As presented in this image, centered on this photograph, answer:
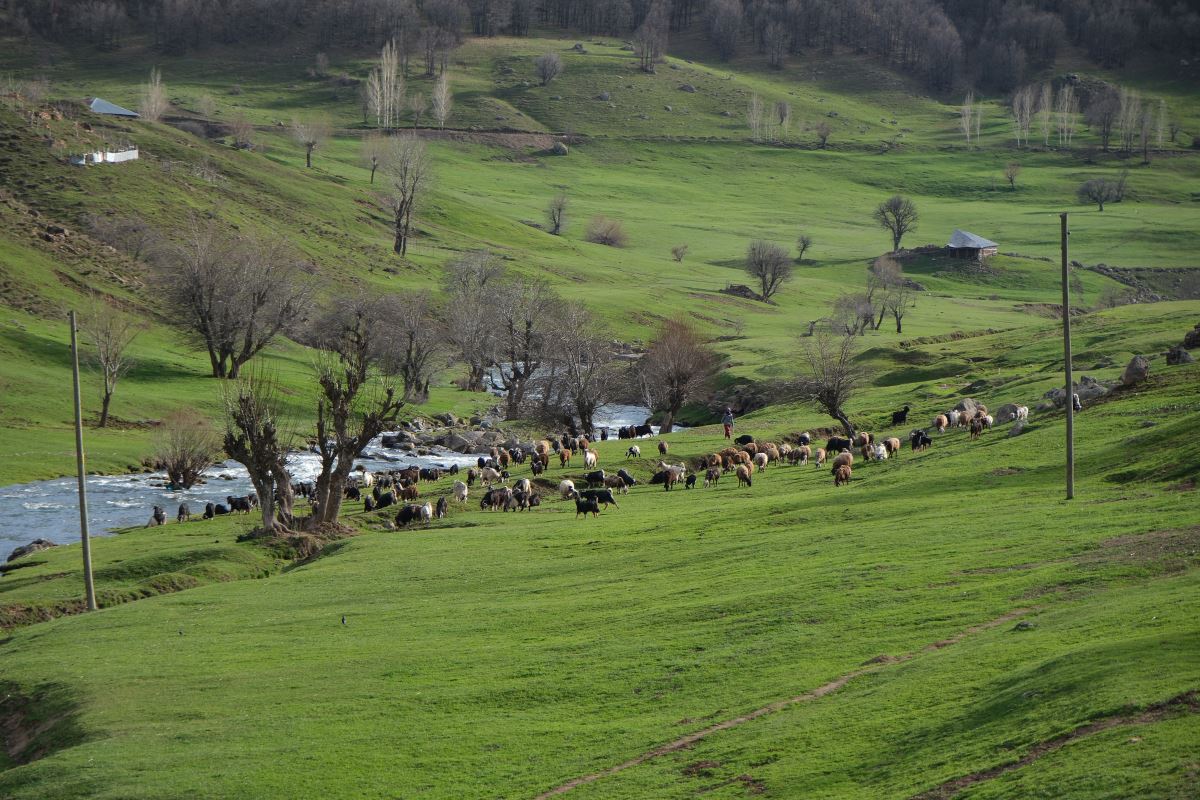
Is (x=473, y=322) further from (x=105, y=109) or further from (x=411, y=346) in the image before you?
(x=105, y=109)

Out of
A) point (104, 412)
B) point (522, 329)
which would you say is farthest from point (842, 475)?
point (104, 412)

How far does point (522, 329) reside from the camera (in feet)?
328

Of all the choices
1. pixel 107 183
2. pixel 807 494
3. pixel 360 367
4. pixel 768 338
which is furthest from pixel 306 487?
pixel 107 183

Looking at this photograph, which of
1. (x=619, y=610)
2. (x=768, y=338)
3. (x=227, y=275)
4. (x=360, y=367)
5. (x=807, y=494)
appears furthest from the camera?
(x=768, y=338)

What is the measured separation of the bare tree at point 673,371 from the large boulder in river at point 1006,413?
3028 cm

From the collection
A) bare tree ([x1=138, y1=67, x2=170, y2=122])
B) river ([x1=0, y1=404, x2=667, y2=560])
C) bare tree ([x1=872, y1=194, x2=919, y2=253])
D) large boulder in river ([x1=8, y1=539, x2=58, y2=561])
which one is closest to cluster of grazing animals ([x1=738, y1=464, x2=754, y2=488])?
river ([x1=0, y1=404, x2=667, y2=560])

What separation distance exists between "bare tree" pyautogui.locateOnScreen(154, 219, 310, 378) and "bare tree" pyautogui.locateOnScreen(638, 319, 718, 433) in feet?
98.7

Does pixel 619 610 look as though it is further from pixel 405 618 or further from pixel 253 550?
pixel 253 550

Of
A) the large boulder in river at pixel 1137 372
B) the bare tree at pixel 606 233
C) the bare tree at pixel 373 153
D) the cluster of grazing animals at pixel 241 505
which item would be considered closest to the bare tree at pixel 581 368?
the cluster of grazing animals at pixel 241 505

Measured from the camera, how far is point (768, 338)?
120812mm

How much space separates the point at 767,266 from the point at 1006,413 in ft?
307

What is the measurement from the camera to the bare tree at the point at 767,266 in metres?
151

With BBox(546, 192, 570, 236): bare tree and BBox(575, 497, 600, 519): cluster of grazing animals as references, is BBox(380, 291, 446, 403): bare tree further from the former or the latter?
BBox(546, 192, 570, 236): bare tree

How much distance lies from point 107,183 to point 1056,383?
321 feet
